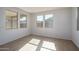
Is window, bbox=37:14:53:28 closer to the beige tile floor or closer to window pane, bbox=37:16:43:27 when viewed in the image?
window pane, bbox=37:16:43:27

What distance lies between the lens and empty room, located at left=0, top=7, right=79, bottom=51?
404cm

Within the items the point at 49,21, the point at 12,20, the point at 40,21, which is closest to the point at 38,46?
the point at 12,20

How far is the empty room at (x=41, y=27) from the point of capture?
4.04 meters

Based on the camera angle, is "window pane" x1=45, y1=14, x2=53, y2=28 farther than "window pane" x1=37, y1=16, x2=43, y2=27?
No

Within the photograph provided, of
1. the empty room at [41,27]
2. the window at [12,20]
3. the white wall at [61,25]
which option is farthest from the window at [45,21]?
the window at [12,20]

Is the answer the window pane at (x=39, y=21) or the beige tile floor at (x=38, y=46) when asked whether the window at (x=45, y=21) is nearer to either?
the window pane at (x=39, y=21)

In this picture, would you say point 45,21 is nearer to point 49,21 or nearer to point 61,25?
point 49,21

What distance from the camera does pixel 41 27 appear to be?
735 centimetres

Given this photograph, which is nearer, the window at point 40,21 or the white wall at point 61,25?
the white wall at point 61,25

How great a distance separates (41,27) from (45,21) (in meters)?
0.69

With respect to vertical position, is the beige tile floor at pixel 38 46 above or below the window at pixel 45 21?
below

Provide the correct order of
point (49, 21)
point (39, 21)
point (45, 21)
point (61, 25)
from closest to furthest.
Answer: point (61, 25), point (49, 21), point (45, 21), point (39, 21)

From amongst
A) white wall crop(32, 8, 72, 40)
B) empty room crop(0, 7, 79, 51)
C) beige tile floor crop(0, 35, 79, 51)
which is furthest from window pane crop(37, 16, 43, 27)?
beige tile floor crop(0, 35, 79, 51)
